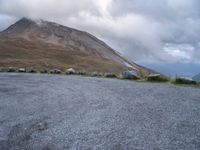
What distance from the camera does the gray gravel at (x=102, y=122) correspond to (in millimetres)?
10992

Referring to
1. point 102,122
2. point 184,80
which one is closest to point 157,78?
point 184,80

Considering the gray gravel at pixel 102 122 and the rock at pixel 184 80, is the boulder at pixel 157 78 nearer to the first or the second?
the rock at pixel 184 80

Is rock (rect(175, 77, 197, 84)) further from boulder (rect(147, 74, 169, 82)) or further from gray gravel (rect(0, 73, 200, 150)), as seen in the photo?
gray gravel (rect(0, 73, 200, 150))

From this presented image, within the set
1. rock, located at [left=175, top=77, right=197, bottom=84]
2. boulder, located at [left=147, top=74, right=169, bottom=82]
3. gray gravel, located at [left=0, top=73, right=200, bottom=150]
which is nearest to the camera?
gray gravel, located at [left=0, top=73, right=200, bottom=150]

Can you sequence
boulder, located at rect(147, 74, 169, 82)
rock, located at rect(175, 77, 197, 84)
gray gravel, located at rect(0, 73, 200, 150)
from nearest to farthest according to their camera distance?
1. gray gravel, located at rect(0, 73, 200, 150)
2. rock, located at rect(175, 77, 197, 84)
3. boulder, located at rect(147, 74, 169, 82)

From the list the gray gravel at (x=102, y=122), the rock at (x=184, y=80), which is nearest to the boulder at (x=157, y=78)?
the rock at (x=184, y=80)

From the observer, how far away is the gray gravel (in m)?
11.0

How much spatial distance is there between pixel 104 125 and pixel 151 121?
82.3 inches

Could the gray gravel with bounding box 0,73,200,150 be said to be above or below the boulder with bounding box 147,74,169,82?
below

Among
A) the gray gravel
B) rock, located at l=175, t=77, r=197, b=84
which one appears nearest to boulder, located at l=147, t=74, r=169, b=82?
rock, located at l=175, t=77, r=197, b=84

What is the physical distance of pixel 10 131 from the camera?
1309cm

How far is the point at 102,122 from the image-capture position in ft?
45.6

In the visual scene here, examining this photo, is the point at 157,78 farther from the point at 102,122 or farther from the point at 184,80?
the point at 102,122

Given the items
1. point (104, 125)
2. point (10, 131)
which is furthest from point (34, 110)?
point (104, 125)
